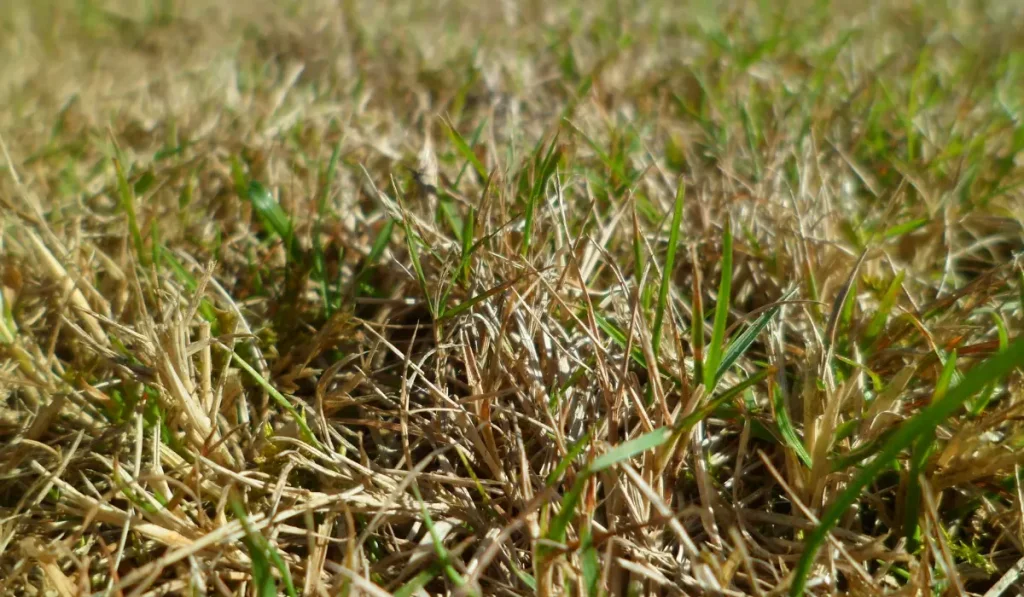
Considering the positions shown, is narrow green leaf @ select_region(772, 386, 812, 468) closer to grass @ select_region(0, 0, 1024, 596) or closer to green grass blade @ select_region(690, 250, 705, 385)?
grass @ select_region(0, 0, 1024, 596)

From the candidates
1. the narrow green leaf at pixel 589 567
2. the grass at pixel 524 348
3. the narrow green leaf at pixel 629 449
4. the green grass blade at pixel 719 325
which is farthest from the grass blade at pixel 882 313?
the narrow green leaf at pixel 589 567

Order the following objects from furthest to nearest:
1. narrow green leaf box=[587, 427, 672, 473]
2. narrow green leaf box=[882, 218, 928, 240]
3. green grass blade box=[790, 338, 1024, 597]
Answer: narrow green leaf box=[882, 218, 928, 240] < narrow green leaf box=[587, 427, 672, 473] < green grass blade box=[790, 338, 1024, 597]

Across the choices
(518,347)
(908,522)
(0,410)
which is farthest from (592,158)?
(0,410)

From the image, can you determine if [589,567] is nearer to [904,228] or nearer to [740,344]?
[740,344]

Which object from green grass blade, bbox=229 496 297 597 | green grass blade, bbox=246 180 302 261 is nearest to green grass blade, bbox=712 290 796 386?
green grass blade, bbox=229 496 297 597

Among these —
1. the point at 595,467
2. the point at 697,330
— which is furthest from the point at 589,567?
the point at 697,330

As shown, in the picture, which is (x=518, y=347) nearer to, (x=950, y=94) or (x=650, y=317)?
(x=650, y=317)

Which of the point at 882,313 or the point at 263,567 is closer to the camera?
the point at 263,567
